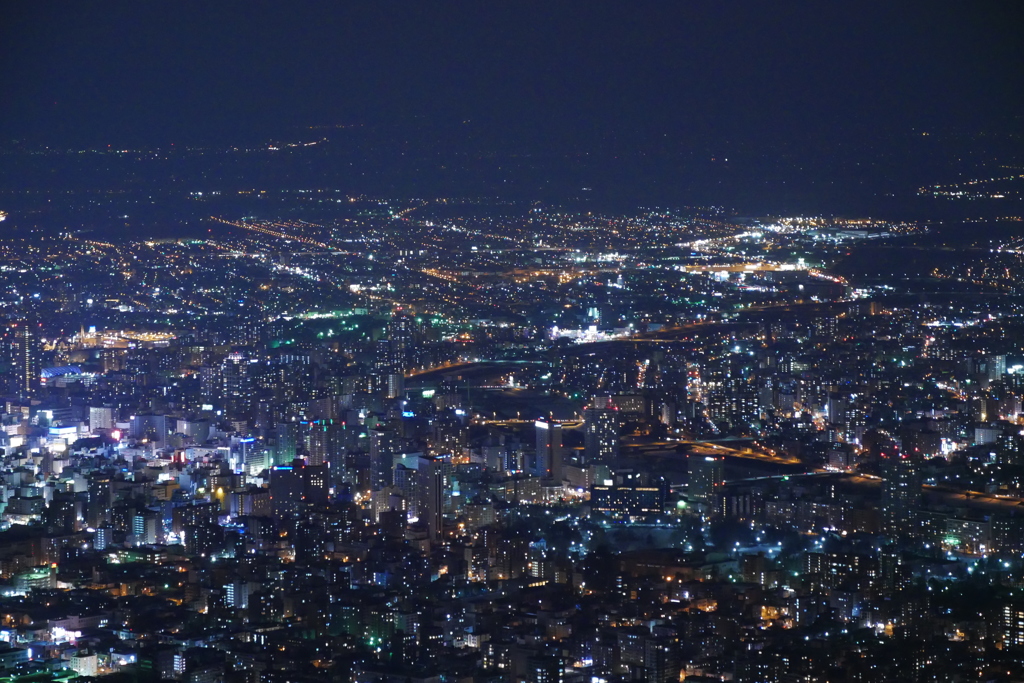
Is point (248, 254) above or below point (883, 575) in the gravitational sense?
above

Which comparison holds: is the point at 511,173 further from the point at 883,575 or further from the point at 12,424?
the point at 883,575

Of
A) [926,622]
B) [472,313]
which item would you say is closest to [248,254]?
[472,313]

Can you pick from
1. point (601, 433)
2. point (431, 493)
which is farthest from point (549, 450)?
point (431, 493)

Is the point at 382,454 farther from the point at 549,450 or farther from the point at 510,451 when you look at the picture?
the point at 549,450

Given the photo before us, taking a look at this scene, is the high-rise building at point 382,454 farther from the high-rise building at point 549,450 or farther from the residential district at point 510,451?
the high-rise building at point 549,450

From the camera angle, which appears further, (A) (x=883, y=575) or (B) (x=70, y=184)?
(B) (x=70, y=184)

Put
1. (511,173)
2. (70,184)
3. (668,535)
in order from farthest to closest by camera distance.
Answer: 1. (511,173)
2. (70,184)
3. (668,535)

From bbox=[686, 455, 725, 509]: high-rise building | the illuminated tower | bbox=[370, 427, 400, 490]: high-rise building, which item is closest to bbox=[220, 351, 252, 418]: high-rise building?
bbox=[370, 427, 400, 490]: high-rise building

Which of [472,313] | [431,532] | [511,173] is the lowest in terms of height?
[431,532]

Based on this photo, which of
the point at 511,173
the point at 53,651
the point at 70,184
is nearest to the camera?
the point at 53,651
